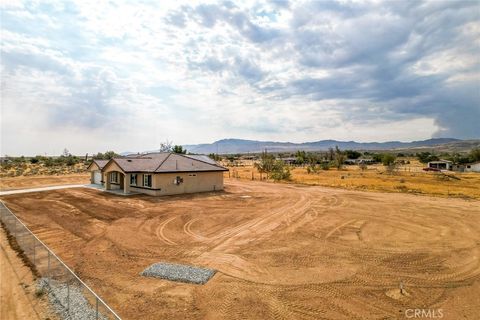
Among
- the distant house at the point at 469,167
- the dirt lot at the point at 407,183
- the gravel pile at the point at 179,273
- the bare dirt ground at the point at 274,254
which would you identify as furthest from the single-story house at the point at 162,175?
the distant house at the point at 469,167

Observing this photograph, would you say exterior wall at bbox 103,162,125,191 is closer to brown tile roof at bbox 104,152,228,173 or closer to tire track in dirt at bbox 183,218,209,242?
brown tile roof at bbox 104,152,228,173

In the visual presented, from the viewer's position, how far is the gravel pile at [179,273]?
10911 millimetres

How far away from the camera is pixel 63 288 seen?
10.0 metres

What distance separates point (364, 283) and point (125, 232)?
12.9 metres

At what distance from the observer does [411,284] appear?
1063cm

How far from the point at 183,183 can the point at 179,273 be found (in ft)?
69.4

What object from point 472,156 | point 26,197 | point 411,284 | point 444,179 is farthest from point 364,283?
point 472,156

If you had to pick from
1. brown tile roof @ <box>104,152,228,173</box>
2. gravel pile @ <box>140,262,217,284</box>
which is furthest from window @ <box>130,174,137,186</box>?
gravel pile @ <box>140,262,217,284</box>

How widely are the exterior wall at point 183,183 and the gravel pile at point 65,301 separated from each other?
19.5m

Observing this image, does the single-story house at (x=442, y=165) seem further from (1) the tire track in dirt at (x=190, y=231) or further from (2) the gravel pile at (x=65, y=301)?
(2) the gravel pile at (x=65, y=301)

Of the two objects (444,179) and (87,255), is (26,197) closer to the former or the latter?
(87,255)

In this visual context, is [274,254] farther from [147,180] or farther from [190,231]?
[147,180]

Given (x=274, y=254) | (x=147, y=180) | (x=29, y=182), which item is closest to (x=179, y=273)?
(x=274, y=254)

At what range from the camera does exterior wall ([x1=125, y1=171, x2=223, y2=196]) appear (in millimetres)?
30172
